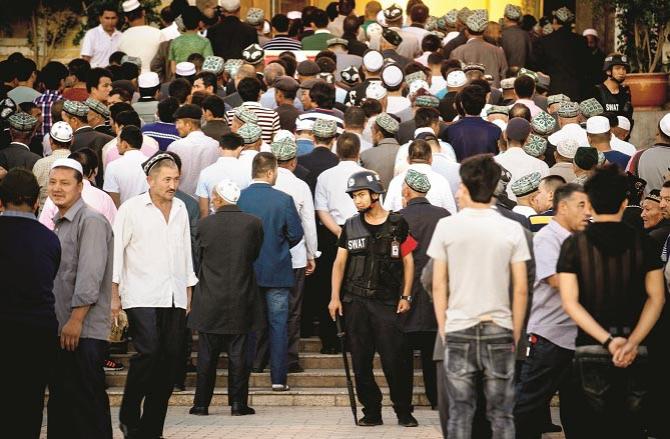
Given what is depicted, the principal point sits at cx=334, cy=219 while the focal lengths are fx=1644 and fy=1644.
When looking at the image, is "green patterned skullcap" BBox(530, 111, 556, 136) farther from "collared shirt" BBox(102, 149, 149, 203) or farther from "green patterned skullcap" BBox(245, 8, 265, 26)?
"green patterned skullcap" BBox(245, 8, 265, 26)

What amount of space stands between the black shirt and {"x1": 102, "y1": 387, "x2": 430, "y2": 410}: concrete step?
4.76 m

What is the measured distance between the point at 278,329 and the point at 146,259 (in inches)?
87.9

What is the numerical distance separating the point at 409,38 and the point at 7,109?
7.11 meters

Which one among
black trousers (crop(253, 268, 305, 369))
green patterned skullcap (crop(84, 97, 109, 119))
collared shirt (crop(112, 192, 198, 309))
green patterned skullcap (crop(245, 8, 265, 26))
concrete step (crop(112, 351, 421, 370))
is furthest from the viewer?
green patterned skullcap (crop(245, 8, 265, 26))

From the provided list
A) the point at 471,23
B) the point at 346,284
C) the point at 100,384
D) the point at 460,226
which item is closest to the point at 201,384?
the point at 346,284

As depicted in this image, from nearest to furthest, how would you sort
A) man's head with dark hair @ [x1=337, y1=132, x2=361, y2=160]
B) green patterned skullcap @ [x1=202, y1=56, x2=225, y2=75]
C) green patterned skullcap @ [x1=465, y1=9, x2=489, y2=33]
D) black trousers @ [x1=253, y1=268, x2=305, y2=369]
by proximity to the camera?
1. black trousers @ [x1=253, y1=268, x2=305, y2=369]
2. man's head with dark hair @ [x1=337, y1=132, x2=361, y2=160]
3. green patterned skullcap @ [x1=202, y1=56, x2=225, y2=75]
4. green patterned skullcap @ [x1=465, y1=9, x2=489, y2=33]

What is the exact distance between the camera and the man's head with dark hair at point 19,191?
10.6 m

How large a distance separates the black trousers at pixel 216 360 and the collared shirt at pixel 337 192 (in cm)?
181

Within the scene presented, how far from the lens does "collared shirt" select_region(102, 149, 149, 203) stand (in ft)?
48.3

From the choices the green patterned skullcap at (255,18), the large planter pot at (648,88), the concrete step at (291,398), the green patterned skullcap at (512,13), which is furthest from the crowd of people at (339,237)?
the green patterned skullcap at (255,18)

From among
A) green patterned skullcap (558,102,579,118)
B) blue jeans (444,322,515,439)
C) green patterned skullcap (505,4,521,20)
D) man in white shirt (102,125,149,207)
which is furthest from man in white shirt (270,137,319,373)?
green patterned skullcap (505,4,521,20)

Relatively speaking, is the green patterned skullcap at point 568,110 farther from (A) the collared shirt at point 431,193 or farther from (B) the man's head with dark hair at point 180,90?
(B) the man's head with dark hair at point 180,90

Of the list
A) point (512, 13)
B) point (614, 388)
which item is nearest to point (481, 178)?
point (614, 388)

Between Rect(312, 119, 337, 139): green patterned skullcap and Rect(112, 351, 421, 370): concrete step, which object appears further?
Rect(312, 119, 337, 139): green patterned skullcap
